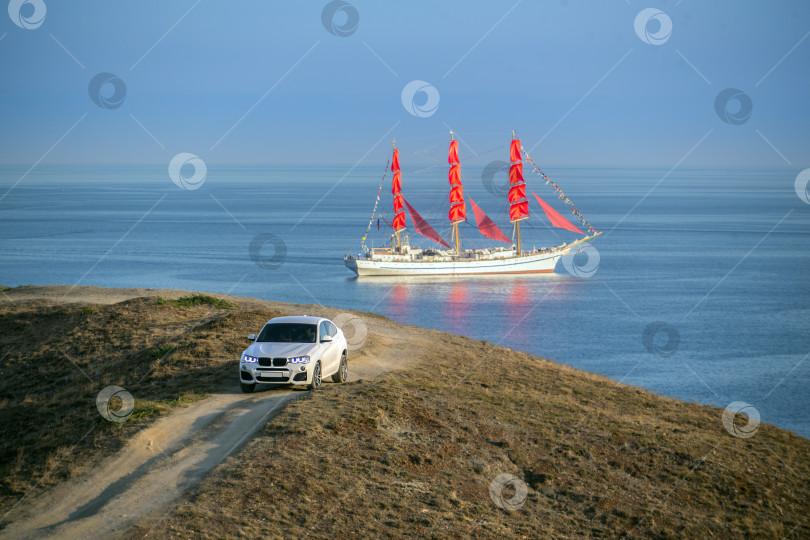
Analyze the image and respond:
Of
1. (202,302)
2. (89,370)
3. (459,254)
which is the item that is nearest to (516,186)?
(459,254)

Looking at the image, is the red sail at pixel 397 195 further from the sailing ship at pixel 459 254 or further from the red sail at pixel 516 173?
the red sail at pixel 516 173

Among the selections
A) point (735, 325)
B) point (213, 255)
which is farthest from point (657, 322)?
point (213, 255)

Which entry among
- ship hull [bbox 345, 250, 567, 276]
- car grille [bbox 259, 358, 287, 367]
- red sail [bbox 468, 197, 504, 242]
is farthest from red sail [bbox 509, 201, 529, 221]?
car grille [bbox 259, 358, 287, 367]

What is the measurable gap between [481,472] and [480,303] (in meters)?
58.6

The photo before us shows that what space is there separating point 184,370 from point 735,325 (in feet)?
165

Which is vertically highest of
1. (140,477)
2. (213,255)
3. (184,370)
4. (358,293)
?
(213,255)

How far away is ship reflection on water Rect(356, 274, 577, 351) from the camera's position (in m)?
56.9

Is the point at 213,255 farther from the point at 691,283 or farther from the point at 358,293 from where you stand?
the point at 691,283

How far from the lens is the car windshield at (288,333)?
17688 mm

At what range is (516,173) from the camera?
9375cm

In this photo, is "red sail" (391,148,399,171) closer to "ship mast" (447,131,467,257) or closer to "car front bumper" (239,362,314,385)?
"ship mast" (447,131,467,257)

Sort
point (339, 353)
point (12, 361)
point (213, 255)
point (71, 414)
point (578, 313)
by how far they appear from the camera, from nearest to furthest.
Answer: point (71, 414)
point (339, 353)
point (12, 361)
point (578, 313)
point (213, 255)

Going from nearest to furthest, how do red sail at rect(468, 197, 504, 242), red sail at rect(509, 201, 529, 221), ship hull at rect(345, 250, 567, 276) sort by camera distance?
1. red sail at rect(468, 197, 504, 242)
2. ship hull at rect(345, 250, 567, 276)
3. red sail at rect(509, 201, 529, 221)

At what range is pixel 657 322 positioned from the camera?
60312 millimetres
